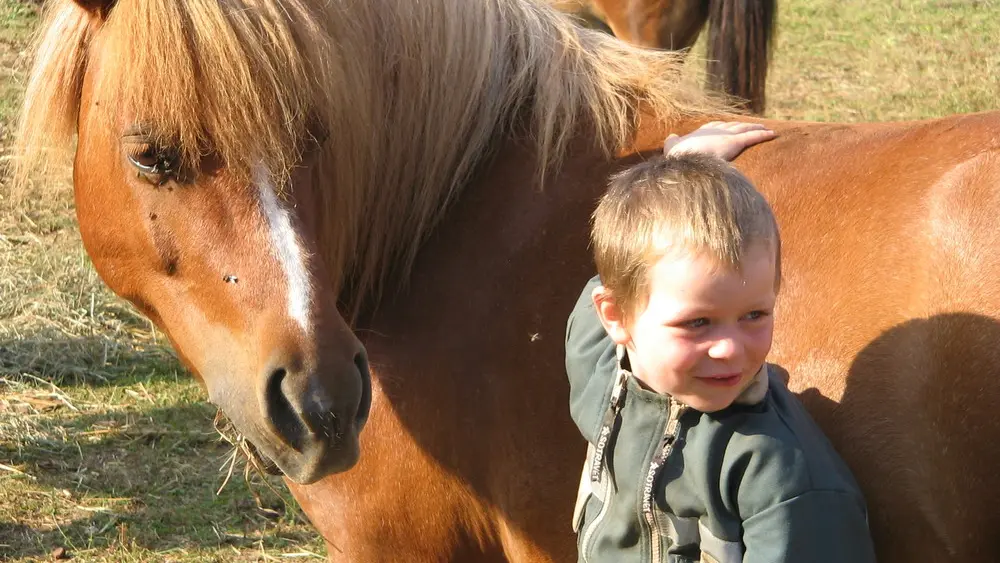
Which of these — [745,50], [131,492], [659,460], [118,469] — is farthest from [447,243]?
[745,50]

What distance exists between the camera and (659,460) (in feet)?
4.77

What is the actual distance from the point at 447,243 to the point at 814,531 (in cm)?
87

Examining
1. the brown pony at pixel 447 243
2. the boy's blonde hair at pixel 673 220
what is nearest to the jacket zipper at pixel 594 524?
the brown pony at pixel 447 243

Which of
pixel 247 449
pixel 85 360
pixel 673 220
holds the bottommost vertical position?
pixel 85 360

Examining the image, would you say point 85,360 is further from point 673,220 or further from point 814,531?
point 814,531

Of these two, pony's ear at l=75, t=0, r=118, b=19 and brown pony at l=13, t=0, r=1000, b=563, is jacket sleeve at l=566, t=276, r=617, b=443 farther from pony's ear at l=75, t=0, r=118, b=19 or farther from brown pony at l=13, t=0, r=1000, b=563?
pony's ear at l=75, t=0, r=118, b=19

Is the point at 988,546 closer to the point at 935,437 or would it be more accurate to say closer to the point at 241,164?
the point at 935,437

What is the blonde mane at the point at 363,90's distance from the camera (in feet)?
5.25

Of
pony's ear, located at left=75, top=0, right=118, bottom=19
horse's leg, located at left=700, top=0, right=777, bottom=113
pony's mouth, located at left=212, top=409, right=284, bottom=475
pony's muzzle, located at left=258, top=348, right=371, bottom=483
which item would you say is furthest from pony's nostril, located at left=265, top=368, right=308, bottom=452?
horse's leg, located at left=700, top=0, right=777, bottom=113

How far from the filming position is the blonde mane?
1.60 meters

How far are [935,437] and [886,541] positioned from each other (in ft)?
0.55

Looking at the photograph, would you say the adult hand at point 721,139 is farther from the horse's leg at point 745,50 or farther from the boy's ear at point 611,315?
the horse's leg at point 745,50

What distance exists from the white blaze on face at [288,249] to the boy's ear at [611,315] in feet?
1.47

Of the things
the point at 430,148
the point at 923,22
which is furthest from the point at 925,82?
the point at 430,148
